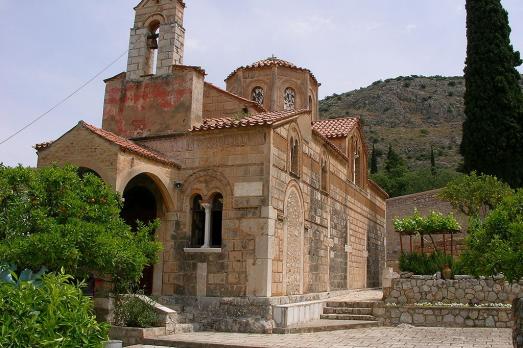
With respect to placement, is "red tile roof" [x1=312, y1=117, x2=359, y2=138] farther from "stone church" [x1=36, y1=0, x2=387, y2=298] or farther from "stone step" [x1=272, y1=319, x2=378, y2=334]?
"stone step" [x1=272, y1=319, x2=378, y2=334]

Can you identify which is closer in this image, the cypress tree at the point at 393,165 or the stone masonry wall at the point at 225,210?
the stone masonry wall at the point at 225,210

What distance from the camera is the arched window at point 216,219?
1272 cm

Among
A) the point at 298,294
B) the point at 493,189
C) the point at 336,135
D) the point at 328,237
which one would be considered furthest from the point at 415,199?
the point at 298,294

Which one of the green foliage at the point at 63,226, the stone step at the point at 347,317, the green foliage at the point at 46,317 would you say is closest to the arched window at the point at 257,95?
the stone step at the point at 347,317

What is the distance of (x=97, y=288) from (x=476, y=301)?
374 inches

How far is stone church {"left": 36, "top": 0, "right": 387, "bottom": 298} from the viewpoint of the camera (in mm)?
11789

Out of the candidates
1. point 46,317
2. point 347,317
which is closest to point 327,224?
point 347,317

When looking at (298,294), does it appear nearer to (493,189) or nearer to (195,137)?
(195,137)

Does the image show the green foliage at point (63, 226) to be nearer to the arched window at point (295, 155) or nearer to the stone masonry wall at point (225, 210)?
the stone masonry wall at point (225, 210)

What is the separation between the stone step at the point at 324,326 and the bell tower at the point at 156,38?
7.27 meters

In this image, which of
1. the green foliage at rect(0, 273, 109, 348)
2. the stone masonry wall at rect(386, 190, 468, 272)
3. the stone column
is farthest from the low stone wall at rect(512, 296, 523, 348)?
the stone masonry wall at rect(386, 190, 468, 272)

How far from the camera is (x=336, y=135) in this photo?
18.6m

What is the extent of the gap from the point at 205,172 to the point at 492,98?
1745 cm

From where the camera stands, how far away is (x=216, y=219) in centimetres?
1294
